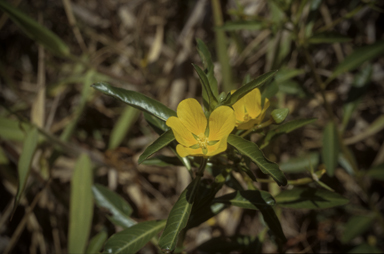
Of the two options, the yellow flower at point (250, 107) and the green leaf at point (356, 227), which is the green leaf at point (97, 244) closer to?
the yellow flower at point (250, 107)

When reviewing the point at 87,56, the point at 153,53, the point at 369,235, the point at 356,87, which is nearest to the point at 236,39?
the point at 153,53

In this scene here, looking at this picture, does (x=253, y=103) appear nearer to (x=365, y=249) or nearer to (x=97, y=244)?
(x=97, y=244)

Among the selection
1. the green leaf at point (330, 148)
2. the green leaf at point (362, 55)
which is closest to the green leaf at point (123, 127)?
the green leaf at point (330, 148)

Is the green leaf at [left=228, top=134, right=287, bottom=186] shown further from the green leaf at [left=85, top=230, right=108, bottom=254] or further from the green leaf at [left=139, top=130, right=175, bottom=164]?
the green leaf at [left=85, top=230, right=108, bottom=254]

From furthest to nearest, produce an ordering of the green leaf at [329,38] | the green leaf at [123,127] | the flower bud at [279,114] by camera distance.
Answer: the green leaf at [123,127] < the green leaf at [329,38] < the flower bud at [279,114]

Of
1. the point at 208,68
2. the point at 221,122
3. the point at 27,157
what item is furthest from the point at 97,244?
the point at 208,68

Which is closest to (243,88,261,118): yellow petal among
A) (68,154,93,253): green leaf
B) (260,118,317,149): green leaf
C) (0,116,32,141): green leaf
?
(260,118,317,149): green leaf
